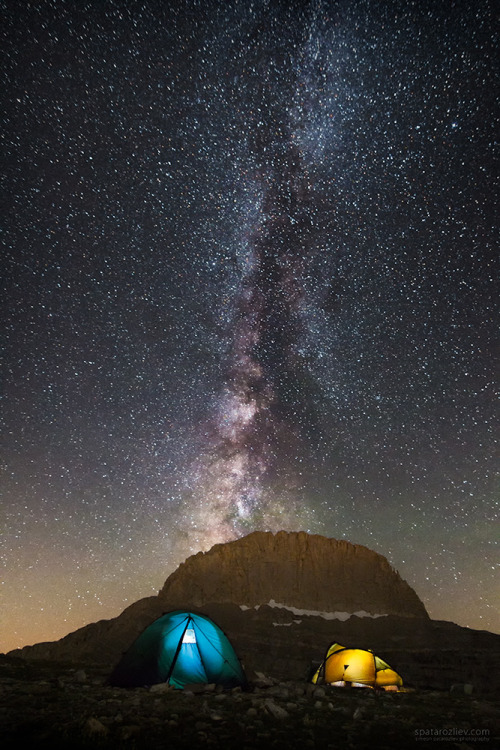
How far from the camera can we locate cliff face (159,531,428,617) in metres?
127

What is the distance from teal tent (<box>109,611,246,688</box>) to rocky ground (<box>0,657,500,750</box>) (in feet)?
6.04

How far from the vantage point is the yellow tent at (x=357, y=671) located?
844 inches

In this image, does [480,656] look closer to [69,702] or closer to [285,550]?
[285,550]

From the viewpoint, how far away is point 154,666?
11.8m

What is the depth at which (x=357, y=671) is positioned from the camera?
21.8 metres

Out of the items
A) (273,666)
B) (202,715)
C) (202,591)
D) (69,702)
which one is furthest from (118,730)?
(202,591)

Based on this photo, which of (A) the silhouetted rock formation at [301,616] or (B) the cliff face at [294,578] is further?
(B) the cliff face at [294,578]

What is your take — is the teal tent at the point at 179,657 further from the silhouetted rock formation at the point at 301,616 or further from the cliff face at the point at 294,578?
the cliff face at the point at 294,578

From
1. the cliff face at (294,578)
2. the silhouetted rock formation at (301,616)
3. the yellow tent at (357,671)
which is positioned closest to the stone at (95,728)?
the yellow tent at (357,671)

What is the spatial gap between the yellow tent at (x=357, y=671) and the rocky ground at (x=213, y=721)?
13.3 m

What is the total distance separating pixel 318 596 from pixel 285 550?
24314 millimetres

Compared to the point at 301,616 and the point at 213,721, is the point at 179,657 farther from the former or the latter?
the point at 301,616

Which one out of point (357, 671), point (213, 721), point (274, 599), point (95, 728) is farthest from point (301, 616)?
point (95, 728)

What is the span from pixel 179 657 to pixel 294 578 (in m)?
144
